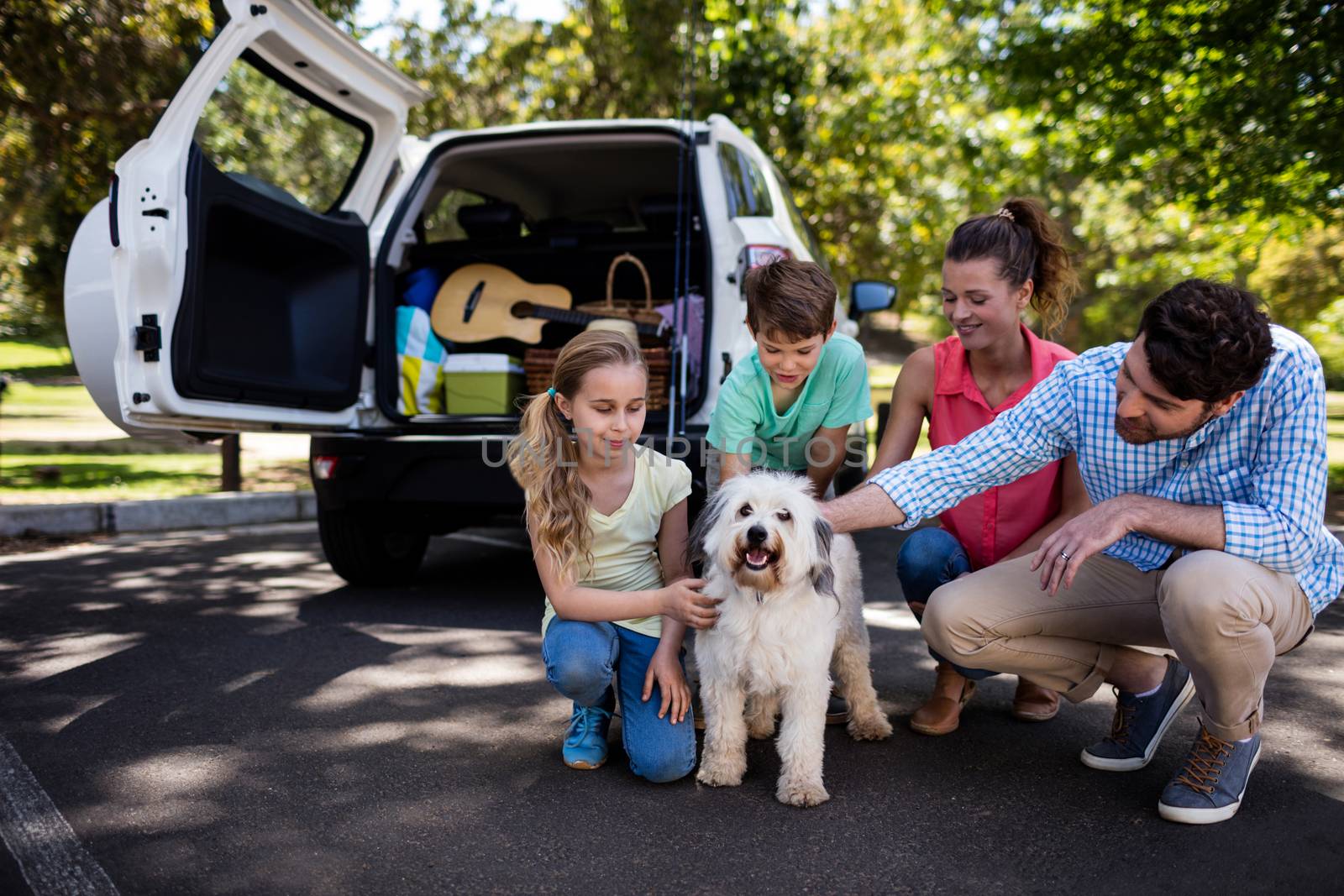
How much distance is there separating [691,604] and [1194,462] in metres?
1.40

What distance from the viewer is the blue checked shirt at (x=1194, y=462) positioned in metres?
2.47

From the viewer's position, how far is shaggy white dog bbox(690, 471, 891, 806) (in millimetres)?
2686

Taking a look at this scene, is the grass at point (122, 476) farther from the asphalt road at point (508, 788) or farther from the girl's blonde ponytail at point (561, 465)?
the girl's blonde ponytail at point (561, 465)

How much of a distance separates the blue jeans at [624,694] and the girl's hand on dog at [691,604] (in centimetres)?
25

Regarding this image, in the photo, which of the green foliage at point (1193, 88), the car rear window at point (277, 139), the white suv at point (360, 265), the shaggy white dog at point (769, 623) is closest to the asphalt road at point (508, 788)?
the shaggy white dog at point (769, 623)

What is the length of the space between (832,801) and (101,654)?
2998mm

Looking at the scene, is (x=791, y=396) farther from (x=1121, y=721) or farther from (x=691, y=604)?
(x=1121, y=721)

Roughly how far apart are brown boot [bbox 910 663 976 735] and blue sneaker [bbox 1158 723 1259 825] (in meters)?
0.75

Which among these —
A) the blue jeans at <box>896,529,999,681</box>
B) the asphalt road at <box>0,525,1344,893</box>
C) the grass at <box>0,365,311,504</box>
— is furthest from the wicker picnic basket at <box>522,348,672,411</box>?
the grass at <box>0,365,311,504</box>

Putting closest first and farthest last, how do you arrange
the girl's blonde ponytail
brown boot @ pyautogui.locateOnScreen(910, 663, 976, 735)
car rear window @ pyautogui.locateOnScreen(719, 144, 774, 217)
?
the girl's blonde ponytail, brown boot @ pyautogui.locateOnScreen(910, 663, 976, 735), car rear window @ pyautogui.locateOnScreen(719, 144, 774, 217)

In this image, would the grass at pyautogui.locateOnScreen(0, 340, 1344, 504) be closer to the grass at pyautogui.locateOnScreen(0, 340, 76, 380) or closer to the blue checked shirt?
the blue checked shirt

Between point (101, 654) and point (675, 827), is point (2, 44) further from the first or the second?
point (675, 827)

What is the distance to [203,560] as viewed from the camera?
238 inches

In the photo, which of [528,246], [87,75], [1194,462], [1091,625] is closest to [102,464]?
[87,75]
